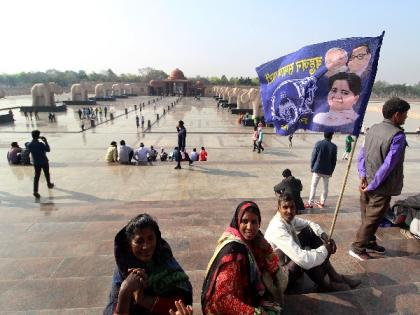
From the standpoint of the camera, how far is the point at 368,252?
11.3ft

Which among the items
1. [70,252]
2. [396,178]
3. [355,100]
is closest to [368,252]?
[396,178]

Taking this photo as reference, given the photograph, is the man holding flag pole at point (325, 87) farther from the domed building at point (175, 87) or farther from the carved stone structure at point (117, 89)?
the domed building at point (175, 87)

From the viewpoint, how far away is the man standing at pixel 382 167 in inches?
121

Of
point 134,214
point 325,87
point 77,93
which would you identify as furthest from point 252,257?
point 77,93

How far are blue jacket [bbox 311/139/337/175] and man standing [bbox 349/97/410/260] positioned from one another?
2.17 meters

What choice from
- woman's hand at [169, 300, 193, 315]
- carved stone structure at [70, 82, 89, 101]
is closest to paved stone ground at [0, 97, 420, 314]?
woman's hand at [169, 300, 193, 315]

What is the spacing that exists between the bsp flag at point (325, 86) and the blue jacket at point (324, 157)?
8.02 ft

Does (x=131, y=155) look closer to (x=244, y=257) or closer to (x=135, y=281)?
(x=244, y=257)

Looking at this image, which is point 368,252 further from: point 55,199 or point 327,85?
point 55,199

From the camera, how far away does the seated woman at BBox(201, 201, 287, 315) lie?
196 centimetres

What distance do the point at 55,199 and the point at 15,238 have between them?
306 cm

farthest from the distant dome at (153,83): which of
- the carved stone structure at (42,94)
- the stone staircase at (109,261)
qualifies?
the stone staircase at (109,261)

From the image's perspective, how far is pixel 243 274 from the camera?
6.70 ft

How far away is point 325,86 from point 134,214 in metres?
3.83
